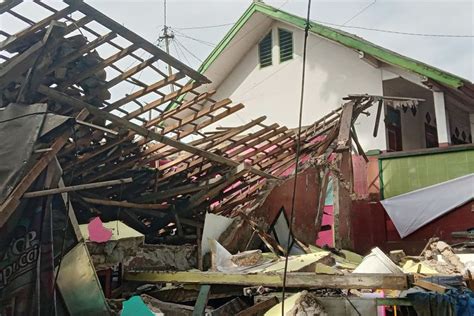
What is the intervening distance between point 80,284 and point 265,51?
11.8m

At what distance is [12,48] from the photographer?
6.18m

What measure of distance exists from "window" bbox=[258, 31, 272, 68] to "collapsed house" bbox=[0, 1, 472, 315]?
4.40 metres

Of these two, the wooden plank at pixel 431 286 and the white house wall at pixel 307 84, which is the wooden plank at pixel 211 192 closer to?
the wooden plank at pixel 431 286

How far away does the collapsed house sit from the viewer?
499cm

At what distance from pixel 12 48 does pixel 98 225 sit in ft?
8.74

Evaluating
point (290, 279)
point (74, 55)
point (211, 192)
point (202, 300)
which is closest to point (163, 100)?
point (74, 55)

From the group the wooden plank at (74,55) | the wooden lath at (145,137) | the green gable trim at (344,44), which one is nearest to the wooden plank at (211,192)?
the wooden lath at (145,137)

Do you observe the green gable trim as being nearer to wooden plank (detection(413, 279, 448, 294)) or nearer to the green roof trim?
the green roof trim

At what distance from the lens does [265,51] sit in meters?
15.8

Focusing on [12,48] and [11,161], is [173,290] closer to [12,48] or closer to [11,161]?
[11,161]

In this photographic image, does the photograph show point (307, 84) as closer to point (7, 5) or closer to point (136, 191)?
point (136, 191)

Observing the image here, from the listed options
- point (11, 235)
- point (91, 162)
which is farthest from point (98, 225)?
point (11, 235)

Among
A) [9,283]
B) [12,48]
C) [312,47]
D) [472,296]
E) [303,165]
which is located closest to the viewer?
[9,283]

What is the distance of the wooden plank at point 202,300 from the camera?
262 inches
